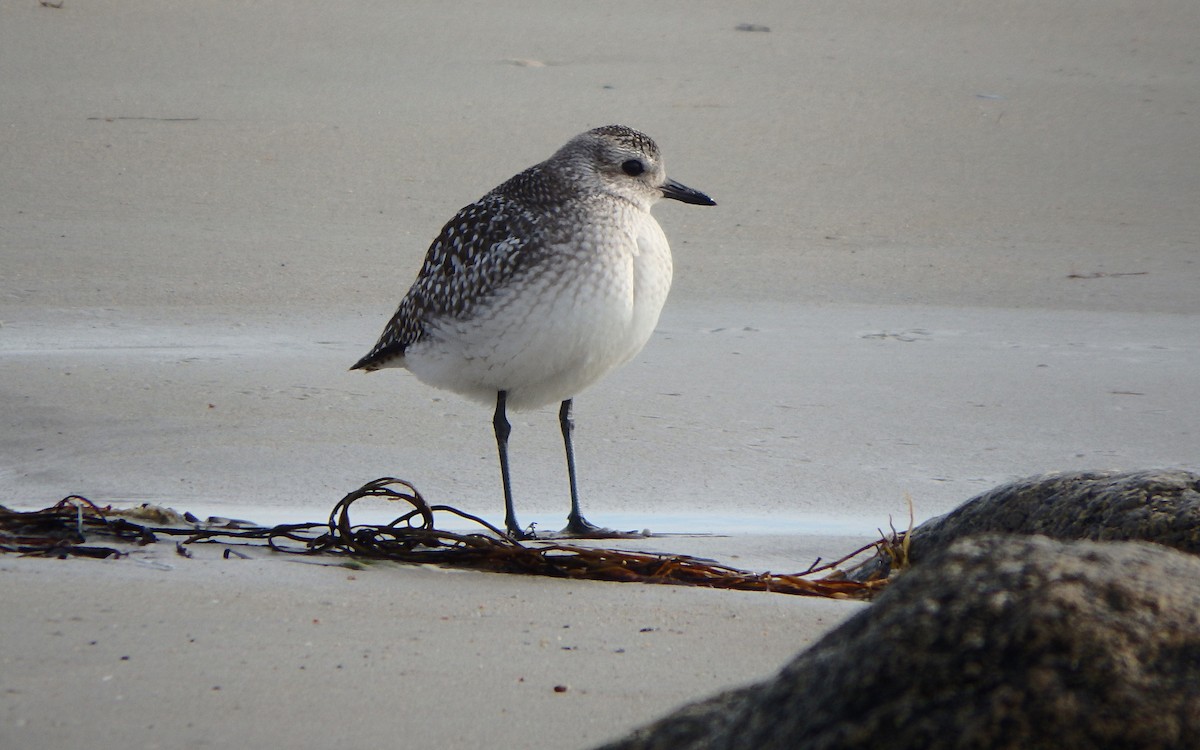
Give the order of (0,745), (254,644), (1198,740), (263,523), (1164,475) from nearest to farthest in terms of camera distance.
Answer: (1198,740), (0,745), (254,644), (1164,475), (263,523)

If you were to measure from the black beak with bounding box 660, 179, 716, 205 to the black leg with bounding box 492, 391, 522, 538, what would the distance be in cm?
94

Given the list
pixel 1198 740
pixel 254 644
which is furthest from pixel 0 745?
A: pixel 1198 740

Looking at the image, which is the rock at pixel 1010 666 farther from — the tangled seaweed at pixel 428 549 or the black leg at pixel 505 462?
the black leg at pixel 505 462

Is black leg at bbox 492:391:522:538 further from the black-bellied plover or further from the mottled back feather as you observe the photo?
the mottled back feather

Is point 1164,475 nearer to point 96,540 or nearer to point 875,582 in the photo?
point 875,582

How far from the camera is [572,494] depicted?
5.14m

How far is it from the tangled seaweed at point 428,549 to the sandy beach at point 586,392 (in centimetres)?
15

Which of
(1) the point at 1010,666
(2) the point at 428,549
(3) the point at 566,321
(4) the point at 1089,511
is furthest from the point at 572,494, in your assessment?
(1) the point at 1010,666

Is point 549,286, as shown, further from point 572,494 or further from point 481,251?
point 572,494

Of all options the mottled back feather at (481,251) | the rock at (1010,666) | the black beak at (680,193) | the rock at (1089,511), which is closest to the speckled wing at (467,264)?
the mottled back feather at (481,251)

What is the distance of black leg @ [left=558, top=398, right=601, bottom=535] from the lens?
4965 mm

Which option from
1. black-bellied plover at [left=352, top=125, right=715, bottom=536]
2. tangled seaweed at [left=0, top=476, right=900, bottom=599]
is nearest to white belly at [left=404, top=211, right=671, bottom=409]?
black-bellied plover at [left=352, top=125, right=715, bottom=536]

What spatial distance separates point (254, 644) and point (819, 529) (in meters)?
2.33

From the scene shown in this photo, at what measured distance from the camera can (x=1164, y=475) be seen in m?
3.74
